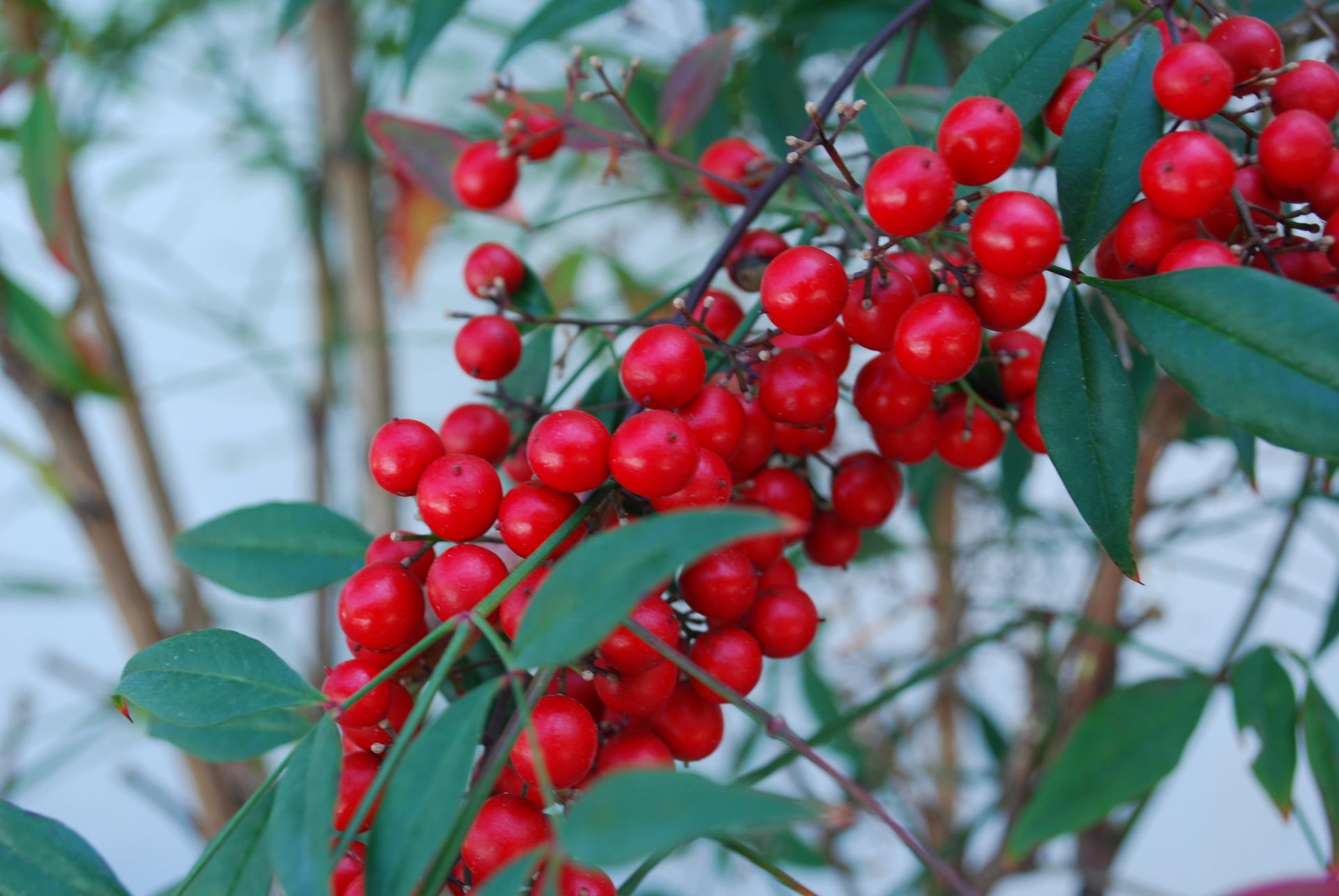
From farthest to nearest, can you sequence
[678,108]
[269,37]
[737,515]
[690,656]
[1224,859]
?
1. [1224,859]
2. [269,37]
3. [678,108]
4. [690,656]
5. [737,515]

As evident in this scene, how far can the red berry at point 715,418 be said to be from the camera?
0.85 ft

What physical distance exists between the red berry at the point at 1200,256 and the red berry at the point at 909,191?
0.05m

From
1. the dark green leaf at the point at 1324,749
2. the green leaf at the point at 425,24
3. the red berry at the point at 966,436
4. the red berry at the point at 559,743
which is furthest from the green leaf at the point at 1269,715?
the green leaf at the point at 425,24

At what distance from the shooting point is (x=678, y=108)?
0.39 meters

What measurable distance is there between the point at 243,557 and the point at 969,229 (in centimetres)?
23

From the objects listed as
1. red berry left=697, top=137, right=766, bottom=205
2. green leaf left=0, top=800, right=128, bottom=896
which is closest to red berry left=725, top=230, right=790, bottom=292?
red berry left=697, top=137, right=766, bottom=205

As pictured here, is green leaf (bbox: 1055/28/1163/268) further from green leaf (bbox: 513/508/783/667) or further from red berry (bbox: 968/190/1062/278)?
green leaf (bbox: 513/508/783/667)

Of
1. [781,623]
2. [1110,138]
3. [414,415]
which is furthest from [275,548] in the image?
[414,415]

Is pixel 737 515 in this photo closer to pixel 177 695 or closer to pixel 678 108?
pixel 177 695

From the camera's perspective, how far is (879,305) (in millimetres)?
265

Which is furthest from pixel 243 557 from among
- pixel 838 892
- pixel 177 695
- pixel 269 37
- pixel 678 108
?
pixel 838 892

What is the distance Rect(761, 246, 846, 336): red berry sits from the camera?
0.25 meters

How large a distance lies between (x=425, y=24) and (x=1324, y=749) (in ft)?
1.35

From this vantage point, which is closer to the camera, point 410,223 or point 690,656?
point 690,656
